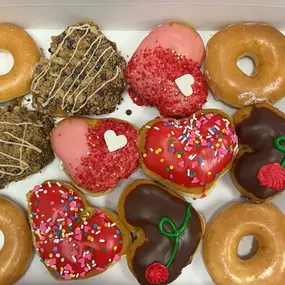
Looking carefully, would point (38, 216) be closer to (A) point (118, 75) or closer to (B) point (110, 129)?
(B) point (110, 129)

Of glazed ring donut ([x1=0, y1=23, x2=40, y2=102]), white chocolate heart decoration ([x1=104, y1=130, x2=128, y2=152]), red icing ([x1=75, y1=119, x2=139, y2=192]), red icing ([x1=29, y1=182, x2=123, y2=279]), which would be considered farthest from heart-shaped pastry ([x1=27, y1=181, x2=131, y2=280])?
glazed ring donut ([x1=0, y1=23, x2=40, y2=102])

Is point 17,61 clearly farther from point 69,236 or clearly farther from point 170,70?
point 69,236

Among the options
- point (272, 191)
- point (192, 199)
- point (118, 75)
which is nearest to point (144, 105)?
point (118, 75)

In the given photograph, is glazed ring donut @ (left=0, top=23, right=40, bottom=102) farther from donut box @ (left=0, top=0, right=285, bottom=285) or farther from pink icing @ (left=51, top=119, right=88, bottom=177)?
pink icing @ (left=51, top=119, right=88, bottom=177)

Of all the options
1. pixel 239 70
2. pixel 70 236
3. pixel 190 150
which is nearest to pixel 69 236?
pixel 70 236

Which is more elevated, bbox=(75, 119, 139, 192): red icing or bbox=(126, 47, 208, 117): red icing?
bbox=(126, 47, 208, 117): red icing

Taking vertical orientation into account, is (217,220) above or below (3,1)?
below

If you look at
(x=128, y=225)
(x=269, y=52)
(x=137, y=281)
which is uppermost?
(x=269, y=52)
